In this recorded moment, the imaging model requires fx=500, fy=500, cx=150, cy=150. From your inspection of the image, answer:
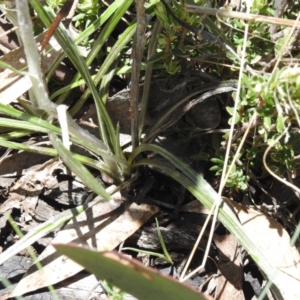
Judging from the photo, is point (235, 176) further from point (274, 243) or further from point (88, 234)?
point (88, 234)

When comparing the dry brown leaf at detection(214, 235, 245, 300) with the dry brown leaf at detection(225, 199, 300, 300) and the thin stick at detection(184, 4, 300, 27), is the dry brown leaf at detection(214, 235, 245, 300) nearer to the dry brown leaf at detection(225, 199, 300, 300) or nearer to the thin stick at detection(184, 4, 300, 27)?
the dry brown leaf at detection(225, 199, 300, 300)

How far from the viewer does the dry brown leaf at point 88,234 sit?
4.07ft

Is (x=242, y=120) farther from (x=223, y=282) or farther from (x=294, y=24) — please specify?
(x=223, y=282)

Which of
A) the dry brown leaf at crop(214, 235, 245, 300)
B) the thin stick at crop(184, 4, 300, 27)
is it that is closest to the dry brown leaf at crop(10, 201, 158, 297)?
the dry brown leaf at crop(214, 235, 245, 300)

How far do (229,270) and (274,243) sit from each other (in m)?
0.13

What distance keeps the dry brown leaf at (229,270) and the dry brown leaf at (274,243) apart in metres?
0.07

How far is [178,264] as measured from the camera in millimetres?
1284

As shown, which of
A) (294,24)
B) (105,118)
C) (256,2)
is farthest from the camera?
(105,118)

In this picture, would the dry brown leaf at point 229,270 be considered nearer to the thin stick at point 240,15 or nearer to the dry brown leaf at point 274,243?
the dry brown leaf at point 274,243

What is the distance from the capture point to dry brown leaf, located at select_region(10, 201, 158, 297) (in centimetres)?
124

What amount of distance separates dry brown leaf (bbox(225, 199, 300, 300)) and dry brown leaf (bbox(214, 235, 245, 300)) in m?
0.07

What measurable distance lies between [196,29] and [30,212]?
653 millimetres

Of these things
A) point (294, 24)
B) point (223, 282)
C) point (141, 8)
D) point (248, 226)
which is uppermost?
point (141, 8)

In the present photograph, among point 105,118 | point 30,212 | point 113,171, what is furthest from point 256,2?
point 30,212
